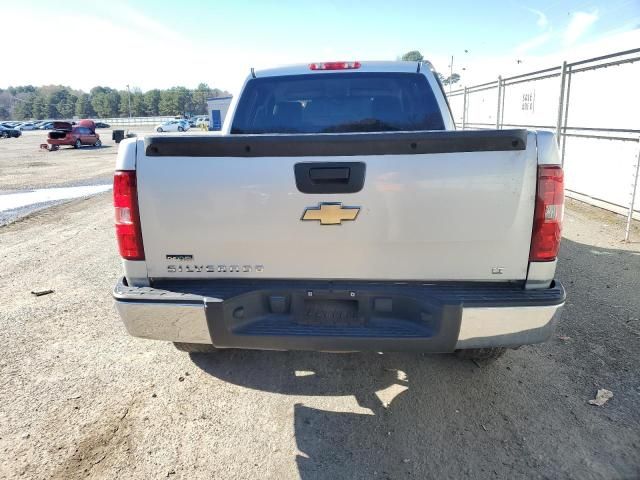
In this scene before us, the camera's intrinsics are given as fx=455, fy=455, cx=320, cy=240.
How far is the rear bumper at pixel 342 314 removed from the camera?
2.32 metres

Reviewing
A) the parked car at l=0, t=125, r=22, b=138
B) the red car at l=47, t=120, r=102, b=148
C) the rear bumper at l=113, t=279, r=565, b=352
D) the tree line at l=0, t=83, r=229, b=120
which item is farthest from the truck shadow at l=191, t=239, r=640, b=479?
the tree line at l=0, t=83, r=229, b=120

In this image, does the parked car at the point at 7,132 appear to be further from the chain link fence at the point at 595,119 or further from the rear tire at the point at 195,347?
the rear tire at the point at 195,347

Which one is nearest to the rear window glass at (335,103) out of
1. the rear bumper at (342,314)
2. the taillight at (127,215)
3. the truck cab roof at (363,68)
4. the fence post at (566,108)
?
the truck cab roof at (363,68)

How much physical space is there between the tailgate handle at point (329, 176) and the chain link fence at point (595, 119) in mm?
5715

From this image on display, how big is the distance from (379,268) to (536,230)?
2.65 ft

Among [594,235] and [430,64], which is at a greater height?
[430,64]

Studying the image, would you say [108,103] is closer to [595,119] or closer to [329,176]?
[595,119]

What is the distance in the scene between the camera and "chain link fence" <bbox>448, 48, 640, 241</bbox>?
7.61 m

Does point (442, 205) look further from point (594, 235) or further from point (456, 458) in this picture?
point (594, 235)

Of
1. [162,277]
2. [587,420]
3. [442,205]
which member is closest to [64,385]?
[162,277]

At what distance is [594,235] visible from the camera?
6.80 metres

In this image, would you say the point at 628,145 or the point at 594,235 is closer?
the point at 594,235

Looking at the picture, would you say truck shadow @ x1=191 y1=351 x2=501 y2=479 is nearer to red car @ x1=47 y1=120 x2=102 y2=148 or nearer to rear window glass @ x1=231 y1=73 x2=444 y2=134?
rear window glass @ x1=231 y1=73 x2=444 y2=134

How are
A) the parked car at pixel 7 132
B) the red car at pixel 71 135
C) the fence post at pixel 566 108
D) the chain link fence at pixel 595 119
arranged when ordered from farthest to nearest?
the parked car at pixel 7 132 < the red car at pixel 71 135 < the fence post at pixel 566 108 < the chain link fence at pixel 595 119
